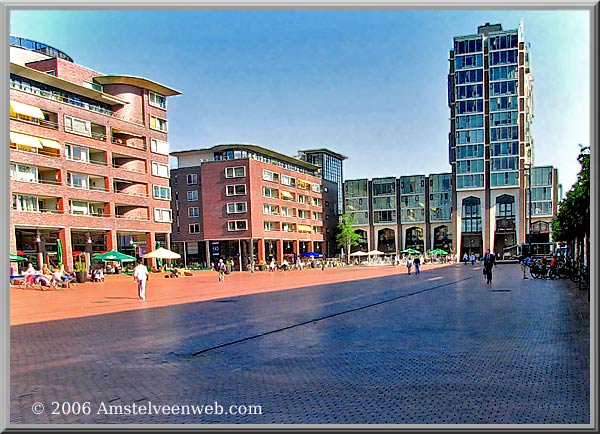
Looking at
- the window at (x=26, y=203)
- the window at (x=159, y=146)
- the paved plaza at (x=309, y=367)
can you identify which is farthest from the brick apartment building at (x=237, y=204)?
the paved plaza at (x=309, y=367)

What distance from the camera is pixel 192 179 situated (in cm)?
7831

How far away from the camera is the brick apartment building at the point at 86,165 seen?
3759cm

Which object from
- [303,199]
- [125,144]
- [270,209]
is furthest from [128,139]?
[303,199]

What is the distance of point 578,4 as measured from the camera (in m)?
5.80

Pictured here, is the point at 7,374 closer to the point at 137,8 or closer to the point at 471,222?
the point at 137,8

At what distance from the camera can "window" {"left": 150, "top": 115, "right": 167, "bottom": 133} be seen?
55.8m

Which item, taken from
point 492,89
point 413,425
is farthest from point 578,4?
point 492,89

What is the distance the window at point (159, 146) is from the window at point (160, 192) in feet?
12.3

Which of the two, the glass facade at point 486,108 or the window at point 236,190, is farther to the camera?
the glass facade at point 486,108

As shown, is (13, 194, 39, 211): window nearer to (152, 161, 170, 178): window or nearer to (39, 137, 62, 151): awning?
(39, 137, 62, 151): awning

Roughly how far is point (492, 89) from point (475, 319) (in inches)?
3095

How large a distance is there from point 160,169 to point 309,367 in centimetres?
5226

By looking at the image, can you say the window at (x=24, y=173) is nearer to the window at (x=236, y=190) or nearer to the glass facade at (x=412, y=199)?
the window at (x=236, y=190)

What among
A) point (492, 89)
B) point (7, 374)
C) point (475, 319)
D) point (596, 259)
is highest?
point (492, 89)
